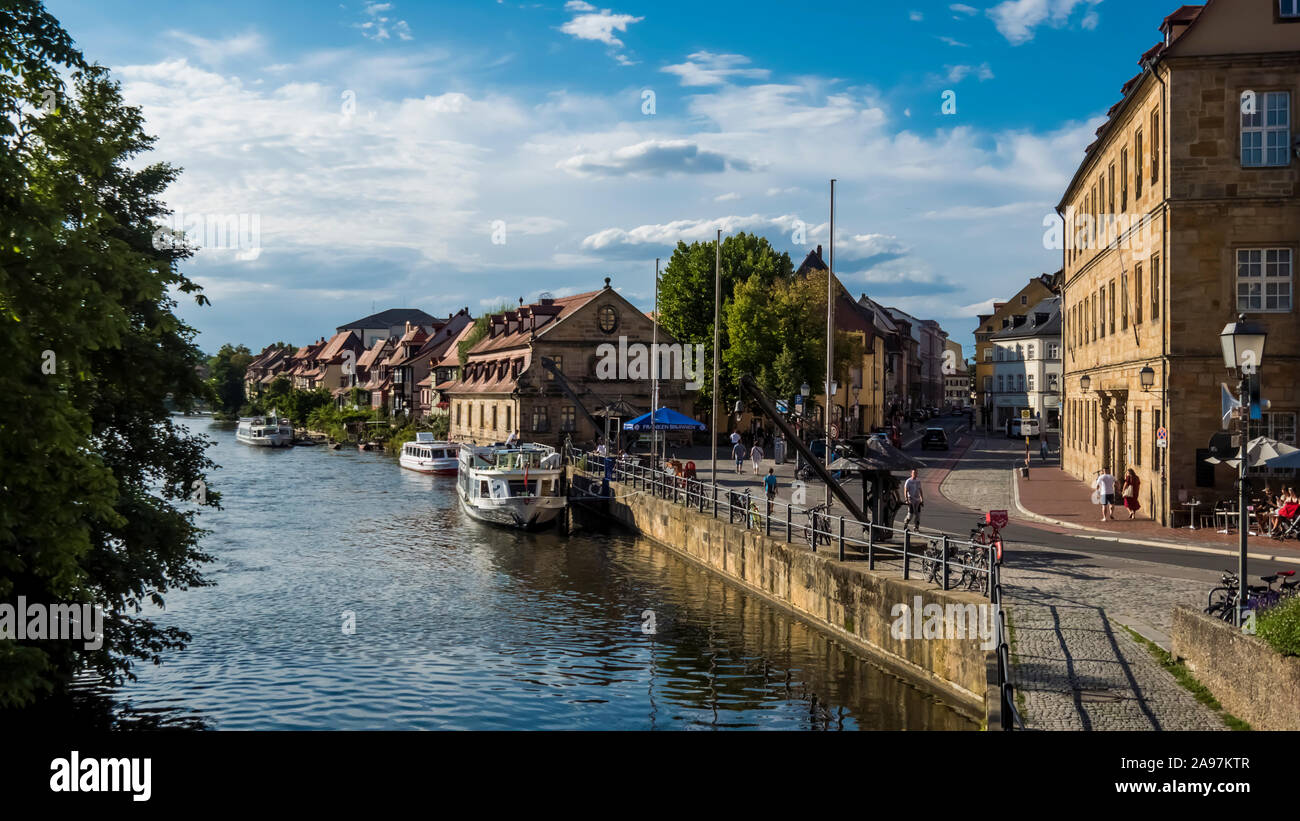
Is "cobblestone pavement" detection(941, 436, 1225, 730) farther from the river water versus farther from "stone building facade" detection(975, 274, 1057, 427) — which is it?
"stone building facade" detection(975, 274, 1057, 427)

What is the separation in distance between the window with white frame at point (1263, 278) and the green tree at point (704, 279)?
37.4m

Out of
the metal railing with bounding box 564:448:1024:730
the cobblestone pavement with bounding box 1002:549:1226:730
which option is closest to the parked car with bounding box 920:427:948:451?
the metal railing with bounding box 564:448:1024:730

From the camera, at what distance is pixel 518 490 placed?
3881 cm

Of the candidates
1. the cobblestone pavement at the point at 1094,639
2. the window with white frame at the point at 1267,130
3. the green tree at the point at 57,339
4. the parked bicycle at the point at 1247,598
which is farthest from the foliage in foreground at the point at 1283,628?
the window with white frame at the point at 1267,130

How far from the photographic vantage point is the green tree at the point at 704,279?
63.8 metres

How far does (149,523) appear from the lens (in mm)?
14781

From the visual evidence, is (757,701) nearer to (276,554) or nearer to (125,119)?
(125,119)

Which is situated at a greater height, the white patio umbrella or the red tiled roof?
the red tiled roof

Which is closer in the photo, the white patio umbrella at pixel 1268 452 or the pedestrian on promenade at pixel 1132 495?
the white patio umbrella at pixel 1268 452

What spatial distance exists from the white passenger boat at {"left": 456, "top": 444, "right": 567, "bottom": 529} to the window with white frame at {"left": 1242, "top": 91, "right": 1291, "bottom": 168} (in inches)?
934

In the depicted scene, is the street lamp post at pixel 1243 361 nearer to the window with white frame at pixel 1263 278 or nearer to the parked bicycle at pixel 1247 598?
the parked bicycle at pixel 1247 598

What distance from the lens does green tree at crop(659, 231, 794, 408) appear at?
63781 mm
